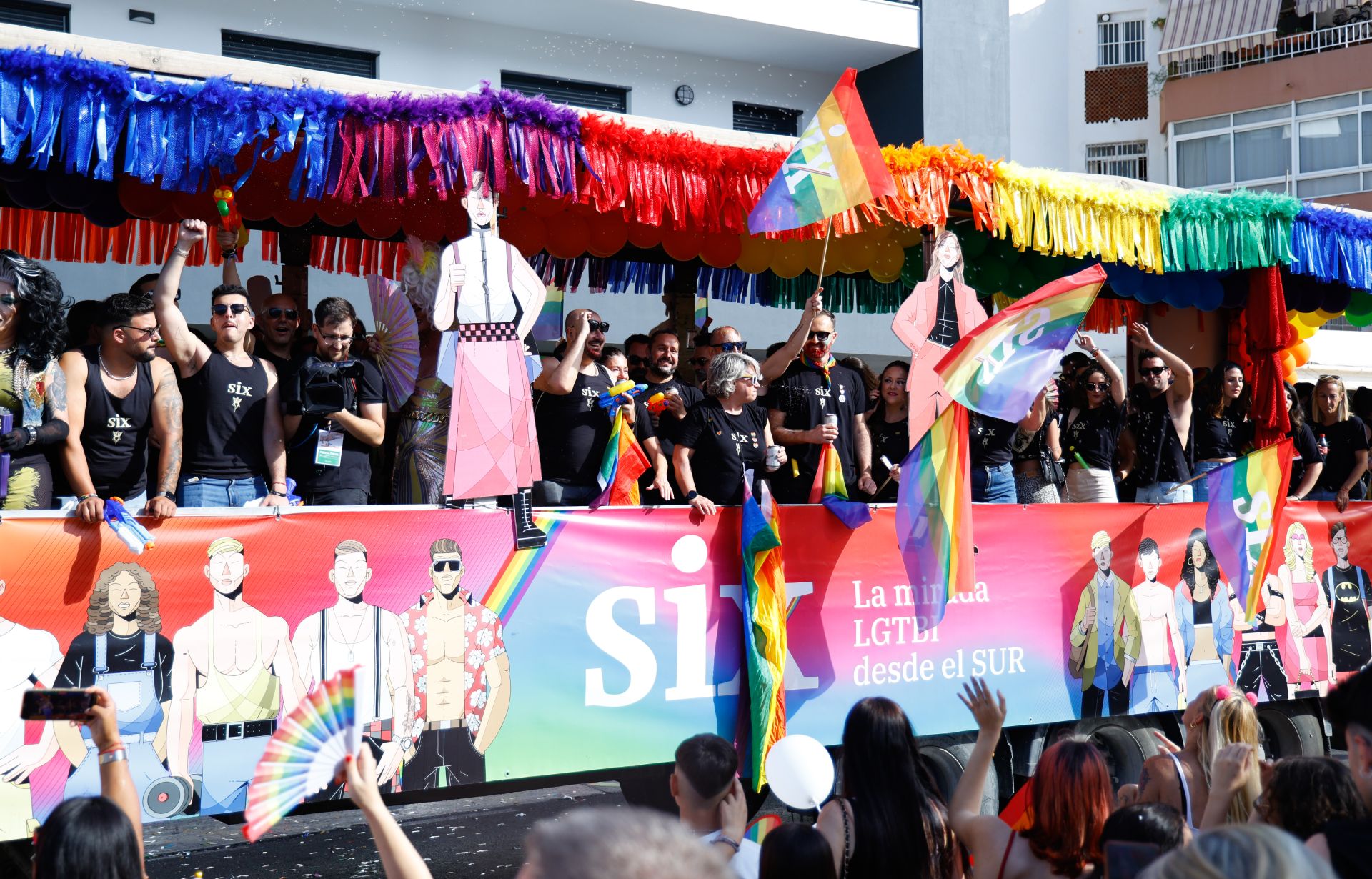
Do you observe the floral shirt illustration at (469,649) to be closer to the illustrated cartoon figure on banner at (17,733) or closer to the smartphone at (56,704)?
the illustrated cartoon figure on banner at (17,733)

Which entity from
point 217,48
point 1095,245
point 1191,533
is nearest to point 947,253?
point 1095,245

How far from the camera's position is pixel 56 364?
545 cm

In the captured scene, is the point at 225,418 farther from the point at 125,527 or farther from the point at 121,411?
the point at 125,527

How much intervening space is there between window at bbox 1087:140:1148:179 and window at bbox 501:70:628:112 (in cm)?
1681

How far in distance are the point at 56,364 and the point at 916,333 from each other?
4226mm

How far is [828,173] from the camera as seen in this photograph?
6.59 metres

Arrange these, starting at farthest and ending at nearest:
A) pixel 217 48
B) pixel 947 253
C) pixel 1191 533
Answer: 1. pixel 217 48
2. pixel 1191 533
3. pixel 947 253

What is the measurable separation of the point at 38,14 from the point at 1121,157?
2336 centimetres

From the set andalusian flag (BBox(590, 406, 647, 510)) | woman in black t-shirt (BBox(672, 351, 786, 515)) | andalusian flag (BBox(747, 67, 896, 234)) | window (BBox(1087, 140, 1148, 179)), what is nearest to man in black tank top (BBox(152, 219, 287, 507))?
andalusian flag (BBox(590, 406, 647, 510))

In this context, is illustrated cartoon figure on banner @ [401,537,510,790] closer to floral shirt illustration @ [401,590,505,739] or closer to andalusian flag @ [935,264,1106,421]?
floral shirt illustration @ [401,590,505,739]

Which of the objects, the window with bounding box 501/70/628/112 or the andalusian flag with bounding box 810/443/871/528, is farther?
the window with bounding box 501/70/628/112

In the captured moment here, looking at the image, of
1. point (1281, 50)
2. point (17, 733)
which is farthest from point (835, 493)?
point (1281, 50)

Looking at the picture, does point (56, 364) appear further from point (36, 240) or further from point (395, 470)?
point (36, 240)

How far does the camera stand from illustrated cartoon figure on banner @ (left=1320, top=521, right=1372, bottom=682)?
9.16 meters
